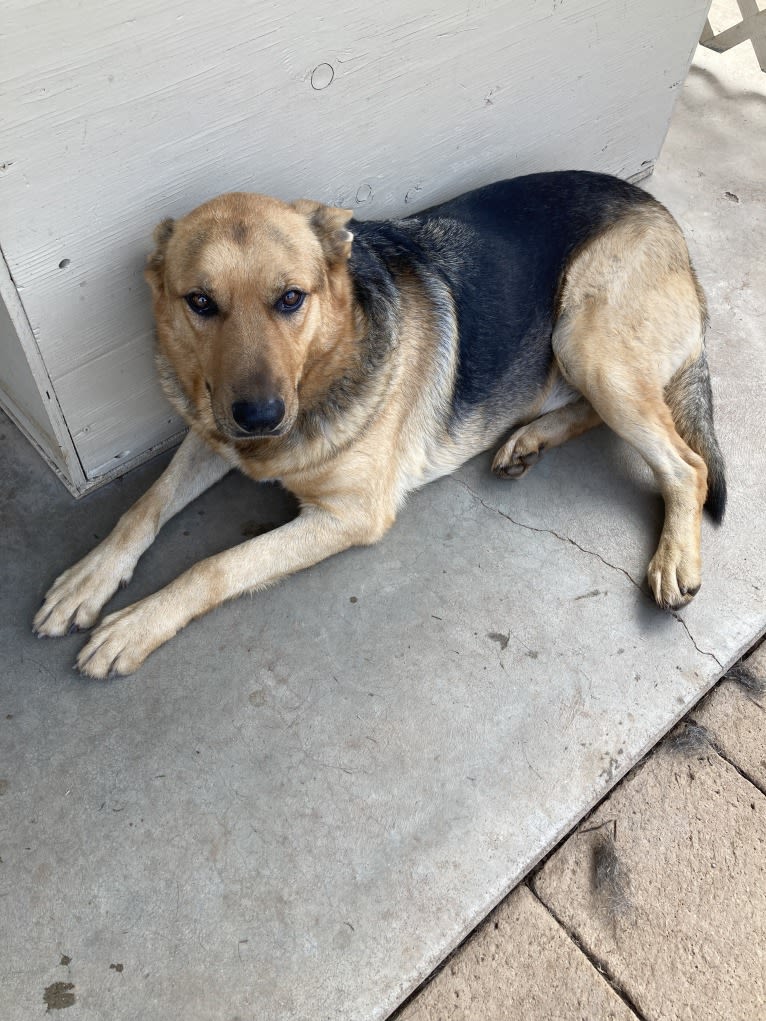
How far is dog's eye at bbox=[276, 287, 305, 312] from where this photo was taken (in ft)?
7.41

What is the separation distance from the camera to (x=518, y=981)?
212 centimetres

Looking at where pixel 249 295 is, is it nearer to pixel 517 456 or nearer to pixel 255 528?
pixel 255 528

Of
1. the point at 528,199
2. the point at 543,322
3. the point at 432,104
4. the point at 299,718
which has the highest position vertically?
the point at 432,104

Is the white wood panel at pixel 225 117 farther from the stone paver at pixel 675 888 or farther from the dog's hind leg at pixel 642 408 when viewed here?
the stone paver at pixel 675 888

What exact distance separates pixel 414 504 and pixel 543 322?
0.81m

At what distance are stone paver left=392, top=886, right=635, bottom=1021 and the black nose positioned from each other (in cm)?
146

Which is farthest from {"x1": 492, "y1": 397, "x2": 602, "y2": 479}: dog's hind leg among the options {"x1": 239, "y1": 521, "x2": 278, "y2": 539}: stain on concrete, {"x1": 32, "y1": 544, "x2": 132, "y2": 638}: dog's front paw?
{"x1": 32, "y1": 544, "x2": 132, "y2": 638}: dog's front paw

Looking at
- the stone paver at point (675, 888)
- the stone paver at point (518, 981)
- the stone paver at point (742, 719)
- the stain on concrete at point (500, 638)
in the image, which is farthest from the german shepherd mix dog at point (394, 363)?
the stone paver at point (518, 981)

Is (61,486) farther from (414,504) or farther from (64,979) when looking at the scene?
(64,979)

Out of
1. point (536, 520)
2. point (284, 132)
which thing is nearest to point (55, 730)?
point (536, 520)

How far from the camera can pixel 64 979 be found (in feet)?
6.54

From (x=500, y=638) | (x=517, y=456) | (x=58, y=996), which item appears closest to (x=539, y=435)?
(x=517, y=456)

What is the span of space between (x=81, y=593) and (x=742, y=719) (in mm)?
2154

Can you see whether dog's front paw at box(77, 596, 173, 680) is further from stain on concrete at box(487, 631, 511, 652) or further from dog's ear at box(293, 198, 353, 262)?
dog's ear at box(293, 198, 353, 262)
